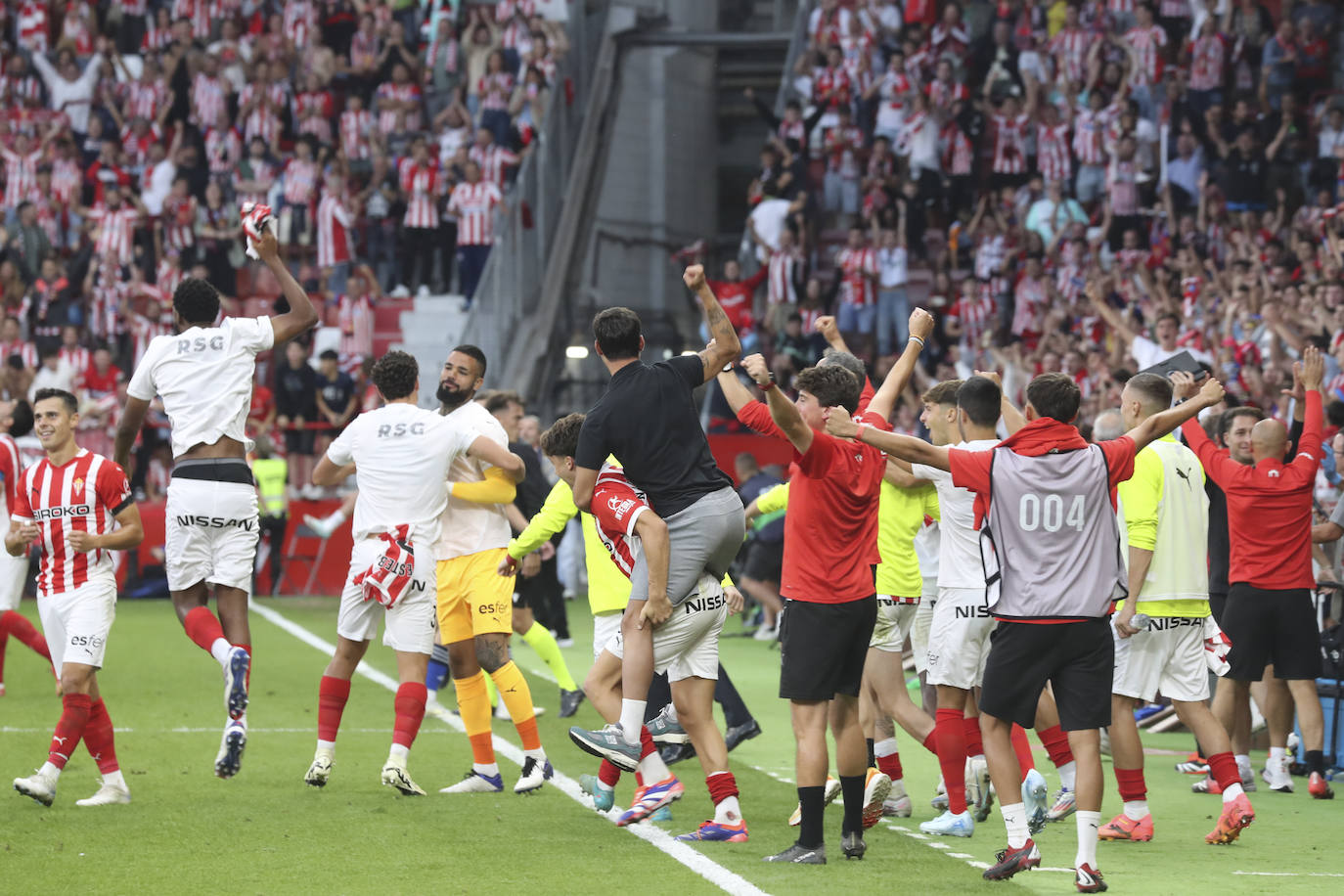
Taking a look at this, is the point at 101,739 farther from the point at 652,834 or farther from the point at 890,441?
the point at 890,441

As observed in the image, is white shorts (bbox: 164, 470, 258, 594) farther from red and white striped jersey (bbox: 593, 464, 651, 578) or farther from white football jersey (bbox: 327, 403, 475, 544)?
red and white striped jersey (bbox: 593, 464, 651, 578)

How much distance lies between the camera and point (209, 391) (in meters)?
8.84

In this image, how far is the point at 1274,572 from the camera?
965 centimetres

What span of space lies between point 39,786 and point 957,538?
455cm

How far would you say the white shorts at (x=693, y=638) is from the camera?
7766mm

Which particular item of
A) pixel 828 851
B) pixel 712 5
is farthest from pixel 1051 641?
pixel 712 5

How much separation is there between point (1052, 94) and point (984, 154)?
1211 mm

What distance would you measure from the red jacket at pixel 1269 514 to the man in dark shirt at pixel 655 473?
3.27 m

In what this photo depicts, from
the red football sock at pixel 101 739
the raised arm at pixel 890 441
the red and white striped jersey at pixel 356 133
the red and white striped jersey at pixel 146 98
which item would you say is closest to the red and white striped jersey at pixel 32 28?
the red and white striped jersey at pixel 146 98

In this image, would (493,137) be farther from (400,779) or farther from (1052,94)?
(400,779)

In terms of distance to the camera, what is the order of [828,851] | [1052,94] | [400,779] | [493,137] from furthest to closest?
[493,137] < [1052,94] < [400,779] < [828,851]

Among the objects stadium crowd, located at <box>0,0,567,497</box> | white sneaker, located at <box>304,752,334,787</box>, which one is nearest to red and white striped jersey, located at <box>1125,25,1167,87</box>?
stadium crowd, located at <box>0,0,567,497</box>

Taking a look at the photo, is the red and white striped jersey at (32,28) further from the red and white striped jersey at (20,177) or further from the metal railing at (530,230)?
the metal railing at (530,230)

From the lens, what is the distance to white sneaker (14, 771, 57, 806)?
8266 mm
